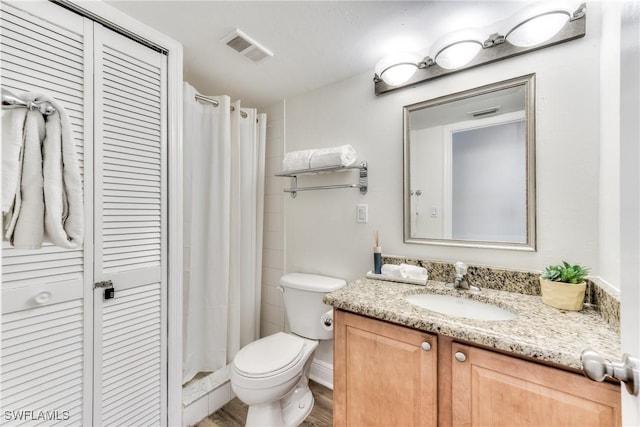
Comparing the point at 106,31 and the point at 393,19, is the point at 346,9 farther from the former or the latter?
the point at 106,31

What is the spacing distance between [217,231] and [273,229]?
1.60 ft

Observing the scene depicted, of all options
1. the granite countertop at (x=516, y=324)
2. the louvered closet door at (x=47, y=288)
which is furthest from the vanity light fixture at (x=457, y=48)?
the louvered closet door at (x=47, y=288)

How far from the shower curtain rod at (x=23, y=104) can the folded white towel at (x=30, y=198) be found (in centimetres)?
2

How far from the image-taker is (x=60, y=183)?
0.74m

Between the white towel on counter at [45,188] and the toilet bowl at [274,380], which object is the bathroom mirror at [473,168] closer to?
the toilet bowl at [274,380]

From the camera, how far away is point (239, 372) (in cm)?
133

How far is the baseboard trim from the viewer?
71.1 inches

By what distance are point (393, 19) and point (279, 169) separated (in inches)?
49.0

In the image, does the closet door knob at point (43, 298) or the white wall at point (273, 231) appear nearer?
the closet door knob at point (43, 298)

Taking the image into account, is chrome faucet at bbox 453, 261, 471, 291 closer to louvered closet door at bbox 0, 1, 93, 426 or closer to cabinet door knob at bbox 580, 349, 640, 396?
cabinet door knob at bbox 580, 349, 640, 396

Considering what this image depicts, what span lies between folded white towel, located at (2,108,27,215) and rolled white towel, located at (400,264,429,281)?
1.43m

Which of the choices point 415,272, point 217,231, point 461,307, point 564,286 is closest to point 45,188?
point 217,231

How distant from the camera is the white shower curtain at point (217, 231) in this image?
1.70 m

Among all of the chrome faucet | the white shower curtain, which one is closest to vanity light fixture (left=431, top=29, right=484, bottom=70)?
the chrome faucet
